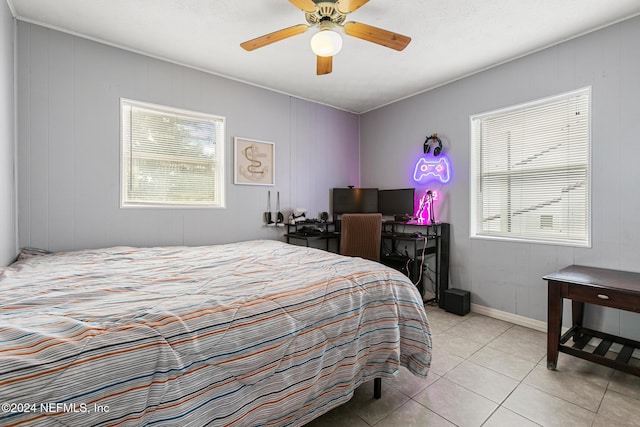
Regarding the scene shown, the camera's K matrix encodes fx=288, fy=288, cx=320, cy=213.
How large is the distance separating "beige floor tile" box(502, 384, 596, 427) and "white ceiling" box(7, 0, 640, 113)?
8.67 feet

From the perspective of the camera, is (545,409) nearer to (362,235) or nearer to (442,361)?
(442,361)

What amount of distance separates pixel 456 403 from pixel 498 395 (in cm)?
31

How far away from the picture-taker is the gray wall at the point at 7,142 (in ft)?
6.23

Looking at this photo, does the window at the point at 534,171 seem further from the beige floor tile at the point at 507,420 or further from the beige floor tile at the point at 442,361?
the beige floor tile at the point at 507,420

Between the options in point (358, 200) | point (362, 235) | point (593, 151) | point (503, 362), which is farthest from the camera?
point (358, 200)

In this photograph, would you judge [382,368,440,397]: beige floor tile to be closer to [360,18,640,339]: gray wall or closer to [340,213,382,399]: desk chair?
[340,213,382,399]: desk chair

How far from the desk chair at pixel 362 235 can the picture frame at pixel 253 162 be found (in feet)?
3.71

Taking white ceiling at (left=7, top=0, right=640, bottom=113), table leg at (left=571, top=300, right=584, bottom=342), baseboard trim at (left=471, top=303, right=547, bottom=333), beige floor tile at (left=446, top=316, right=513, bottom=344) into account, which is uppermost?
white ceiling at (left=7, top=0, right=640, bottom=113)

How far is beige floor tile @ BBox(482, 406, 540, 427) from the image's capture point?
1.53 metres

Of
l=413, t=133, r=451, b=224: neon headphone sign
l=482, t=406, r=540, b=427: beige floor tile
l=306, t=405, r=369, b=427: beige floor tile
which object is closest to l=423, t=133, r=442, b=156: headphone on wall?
l=413, t=133, r=451, b=224: neon headphone sign

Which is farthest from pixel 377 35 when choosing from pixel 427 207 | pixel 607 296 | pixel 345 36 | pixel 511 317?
pixel 511 317

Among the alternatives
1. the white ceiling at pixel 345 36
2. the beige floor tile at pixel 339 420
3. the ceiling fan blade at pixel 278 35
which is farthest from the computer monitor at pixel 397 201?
the beige floor tile at pixel 339 420

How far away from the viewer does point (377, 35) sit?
2.03 m

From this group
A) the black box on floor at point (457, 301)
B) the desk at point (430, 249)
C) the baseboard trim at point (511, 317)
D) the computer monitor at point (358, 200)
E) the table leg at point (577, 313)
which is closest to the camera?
the table leg at point (577, 313)
